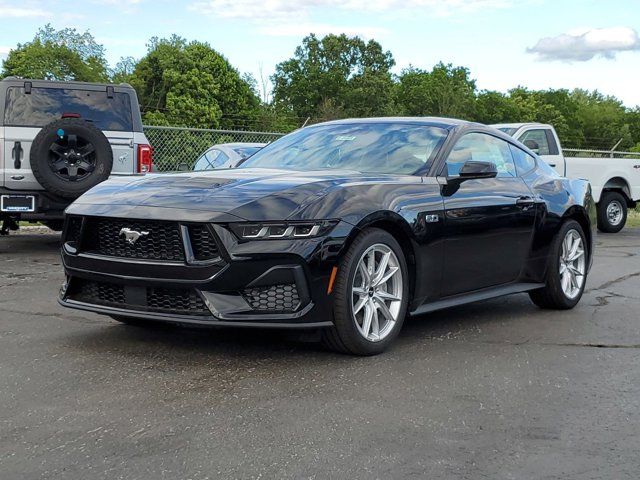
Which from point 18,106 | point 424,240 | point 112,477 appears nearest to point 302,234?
point 424,240

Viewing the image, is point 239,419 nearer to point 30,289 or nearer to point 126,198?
point 126,198

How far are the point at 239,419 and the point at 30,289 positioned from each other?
4501 millimetres

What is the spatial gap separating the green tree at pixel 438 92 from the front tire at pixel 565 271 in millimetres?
86873

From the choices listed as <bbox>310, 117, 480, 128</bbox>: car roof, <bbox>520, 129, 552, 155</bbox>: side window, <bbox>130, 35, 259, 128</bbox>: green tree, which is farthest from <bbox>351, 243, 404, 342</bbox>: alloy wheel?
<bbox>130, 35, 259, 128</bbox>: green tree

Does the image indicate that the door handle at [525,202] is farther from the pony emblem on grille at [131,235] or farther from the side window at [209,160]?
the side window at [209,160]

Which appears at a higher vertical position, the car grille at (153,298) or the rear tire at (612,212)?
the car grille at (153,298)

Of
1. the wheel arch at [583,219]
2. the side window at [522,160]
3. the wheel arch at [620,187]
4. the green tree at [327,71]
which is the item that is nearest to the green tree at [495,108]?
the green tree at [327,71]

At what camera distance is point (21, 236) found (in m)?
13.1

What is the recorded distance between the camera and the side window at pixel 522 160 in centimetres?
675

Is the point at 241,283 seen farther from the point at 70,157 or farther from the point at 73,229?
the point at 70,157

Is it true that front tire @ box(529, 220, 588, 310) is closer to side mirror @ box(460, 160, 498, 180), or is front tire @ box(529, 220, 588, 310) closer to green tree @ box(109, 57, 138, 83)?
side mirror @ box(460, 160, 498, 180)

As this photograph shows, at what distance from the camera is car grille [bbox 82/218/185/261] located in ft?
15.4

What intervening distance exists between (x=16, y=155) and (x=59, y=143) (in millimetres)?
684

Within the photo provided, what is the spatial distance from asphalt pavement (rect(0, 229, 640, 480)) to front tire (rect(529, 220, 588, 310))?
524 mm
